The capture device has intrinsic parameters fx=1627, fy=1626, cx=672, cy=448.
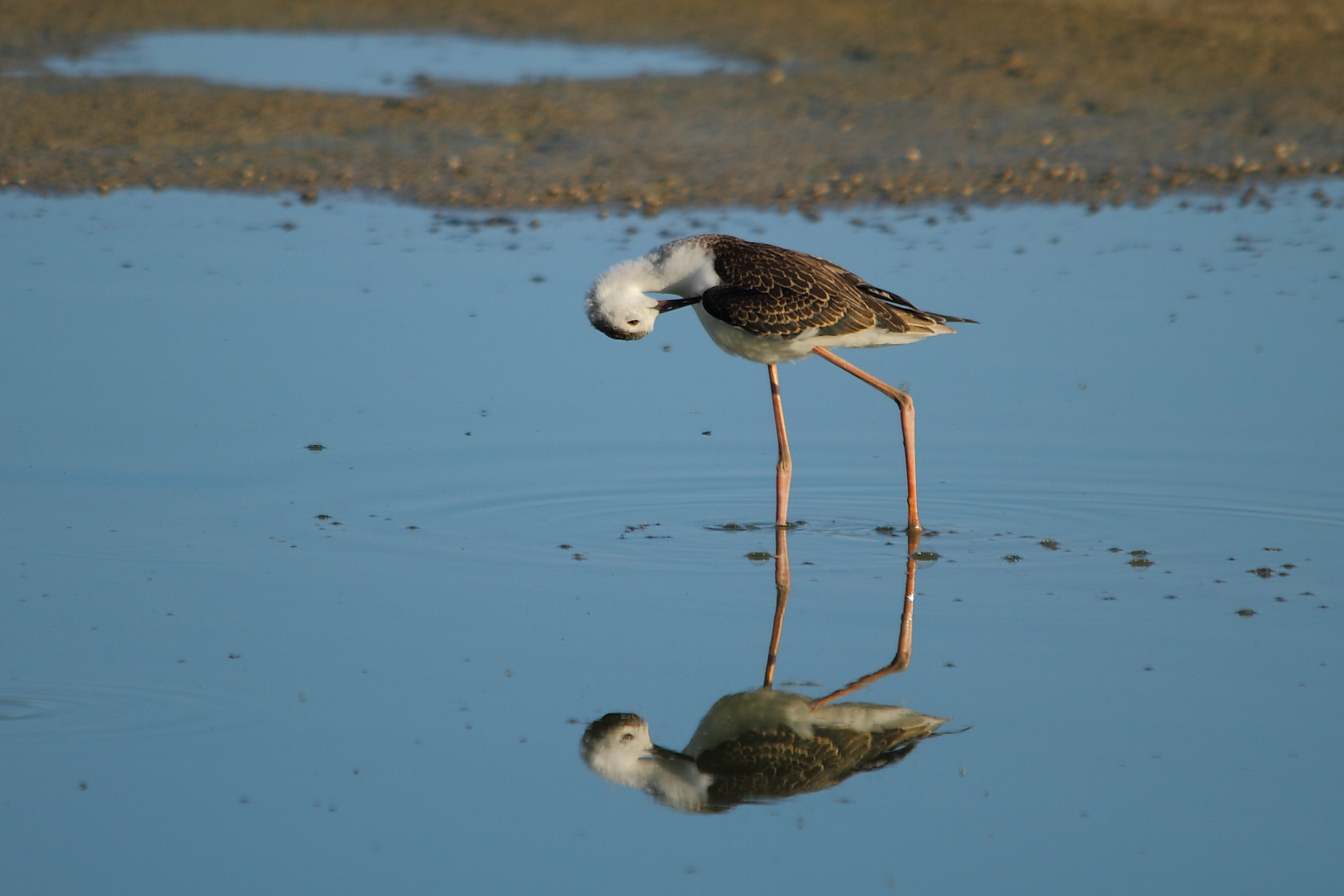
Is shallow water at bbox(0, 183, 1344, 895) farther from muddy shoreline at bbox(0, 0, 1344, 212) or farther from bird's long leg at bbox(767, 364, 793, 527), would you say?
muddy shoreline at bbox(0, 0, 1344, 212)

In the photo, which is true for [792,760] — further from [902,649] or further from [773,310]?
[773,310]

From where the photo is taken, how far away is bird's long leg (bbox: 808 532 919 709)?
5.36 m

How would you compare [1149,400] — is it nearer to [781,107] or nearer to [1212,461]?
[1212,461]

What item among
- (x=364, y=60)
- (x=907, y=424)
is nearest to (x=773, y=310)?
(x=907, y=424)

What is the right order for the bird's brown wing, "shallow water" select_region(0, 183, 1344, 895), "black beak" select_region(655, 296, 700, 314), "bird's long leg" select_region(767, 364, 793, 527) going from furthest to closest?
"bird's long leg" select_region(767, 364, 793, 527) < "black beak" select_region(655, 296, 700, 314) < the bird's brown wing < "shallow water" select_region(0, 183, 1344, 895)

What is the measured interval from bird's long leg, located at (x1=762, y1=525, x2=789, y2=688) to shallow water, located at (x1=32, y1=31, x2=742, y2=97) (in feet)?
30.3

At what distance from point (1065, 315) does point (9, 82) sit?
10.2 meters

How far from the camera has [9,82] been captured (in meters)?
15.1

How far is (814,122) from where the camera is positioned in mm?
14281

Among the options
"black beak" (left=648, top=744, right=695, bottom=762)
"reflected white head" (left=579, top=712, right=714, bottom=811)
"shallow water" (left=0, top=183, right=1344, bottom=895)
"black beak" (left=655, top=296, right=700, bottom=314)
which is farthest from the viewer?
"black beak" (left=655, top=296, right=700, bottom=314)

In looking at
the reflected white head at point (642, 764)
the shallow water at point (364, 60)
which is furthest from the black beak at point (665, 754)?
the shallow water at point (364, 60)

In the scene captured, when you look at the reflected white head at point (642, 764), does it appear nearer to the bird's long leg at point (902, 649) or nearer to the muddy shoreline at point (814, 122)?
the bird's long leg at point (902, 649)

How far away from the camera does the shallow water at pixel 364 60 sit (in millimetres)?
15539

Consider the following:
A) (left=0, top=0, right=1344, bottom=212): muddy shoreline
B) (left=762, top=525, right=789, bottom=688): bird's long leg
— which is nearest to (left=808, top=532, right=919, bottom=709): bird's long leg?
(left=762, top=525, right=789, bottom=688): bird's long leg
